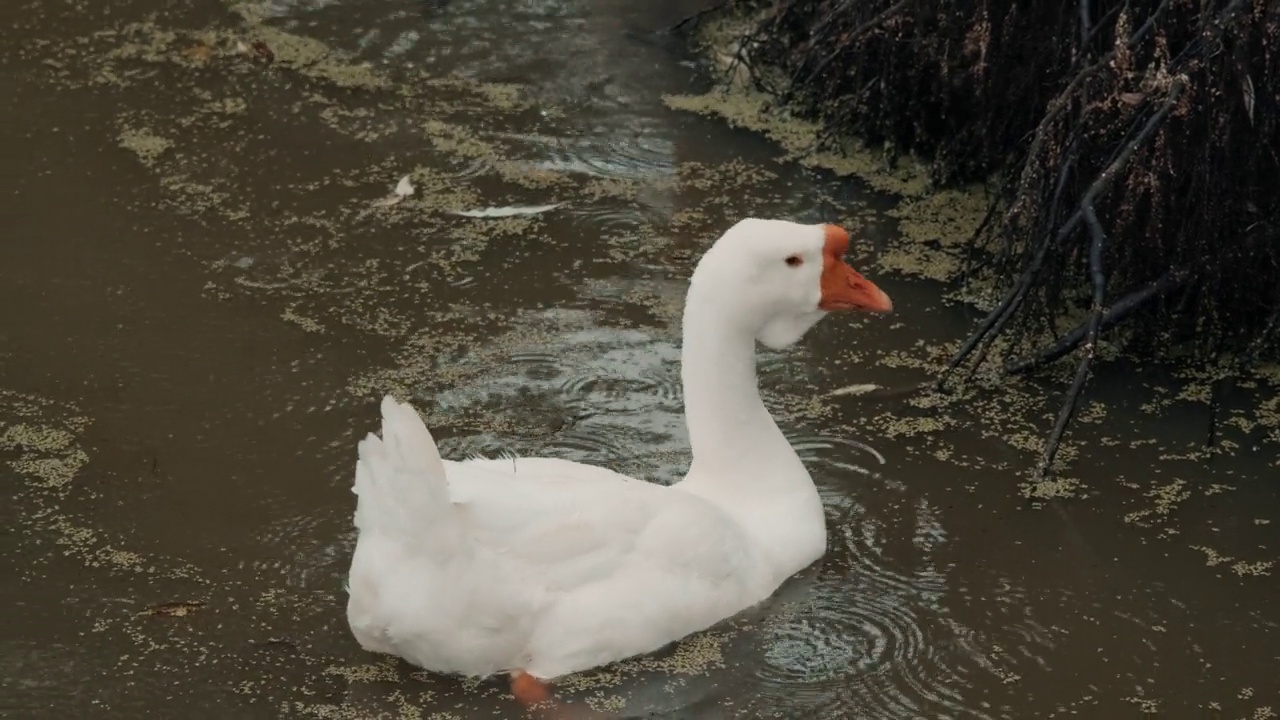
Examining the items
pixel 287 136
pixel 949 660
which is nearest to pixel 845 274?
pixel 949 660

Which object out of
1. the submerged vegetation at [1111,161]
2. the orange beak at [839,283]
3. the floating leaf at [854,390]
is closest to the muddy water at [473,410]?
the floating leaf at [854,390]

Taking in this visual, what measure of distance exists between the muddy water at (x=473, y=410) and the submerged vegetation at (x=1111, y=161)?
0.86ft


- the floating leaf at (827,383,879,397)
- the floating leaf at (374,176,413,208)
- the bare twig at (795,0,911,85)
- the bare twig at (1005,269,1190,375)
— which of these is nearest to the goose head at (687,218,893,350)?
the floating leaf at (827,383,879,397)

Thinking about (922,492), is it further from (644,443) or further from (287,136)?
(287,136)

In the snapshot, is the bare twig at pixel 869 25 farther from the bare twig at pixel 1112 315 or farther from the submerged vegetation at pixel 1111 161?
the bare twig at pixel 1112 315

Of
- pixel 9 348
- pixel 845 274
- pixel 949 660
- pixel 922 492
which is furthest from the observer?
pixel 9 348

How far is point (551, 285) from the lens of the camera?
6324 mm

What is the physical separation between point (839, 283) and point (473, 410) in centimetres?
138

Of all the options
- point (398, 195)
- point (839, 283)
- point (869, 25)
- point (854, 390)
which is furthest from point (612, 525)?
point (398, 195)

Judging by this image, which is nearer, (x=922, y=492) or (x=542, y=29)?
Answer: (x=922, y=492)

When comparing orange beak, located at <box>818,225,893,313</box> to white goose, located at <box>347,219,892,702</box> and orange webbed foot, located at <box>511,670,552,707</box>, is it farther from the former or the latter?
orange webbed foot, located at <box>511,670,552,707</box>

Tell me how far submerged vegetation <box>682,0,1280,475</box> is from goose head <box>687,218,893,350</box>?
2.25 feet

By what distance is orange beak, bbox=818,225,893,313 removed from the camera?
4.73 m

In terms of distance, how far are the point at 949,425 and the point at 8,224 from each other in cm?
384
